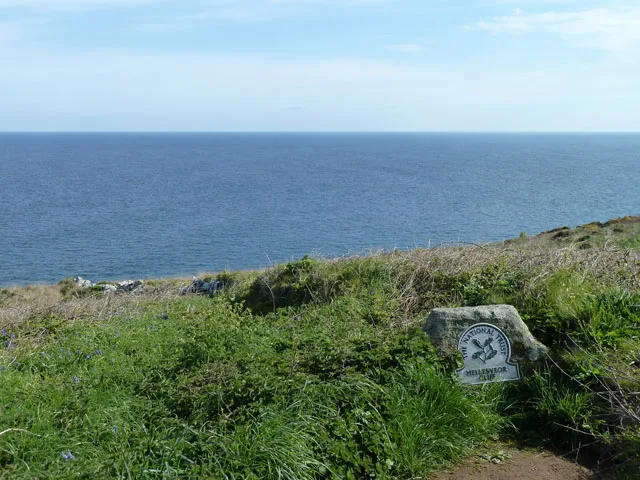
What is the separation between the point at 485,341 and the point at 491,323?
25cm

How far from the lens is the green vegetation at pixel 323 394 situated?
4391 millimetres

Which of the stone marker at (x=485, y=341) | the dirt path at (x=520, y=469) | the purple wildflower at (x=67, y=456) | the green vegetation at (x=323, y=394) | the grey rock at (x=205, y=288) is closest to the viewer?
the purple wildflower at (x=67, y=456)

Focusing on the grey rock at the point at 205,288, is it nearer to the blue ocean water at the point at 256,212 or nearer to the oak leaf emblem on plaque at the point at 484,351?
the blue ocean water at the point at 256,212

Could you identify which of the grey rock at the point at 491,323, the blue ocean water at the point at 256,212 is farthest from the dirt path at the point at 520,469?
the blue ocean water at the point at 256,212

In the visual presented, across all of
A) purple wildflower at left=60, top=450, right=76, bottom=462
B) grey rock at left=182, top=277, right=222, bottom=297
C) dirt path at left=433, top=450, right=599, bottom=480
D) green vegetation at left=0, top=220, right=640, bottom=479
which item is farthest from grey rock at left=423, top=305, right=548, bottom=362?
→ grey rock at left=182, top=277, right=222, bottom=297

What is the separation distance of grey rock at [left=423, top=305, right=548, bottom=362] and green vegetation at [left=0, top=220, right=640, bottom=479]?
176 millimetres

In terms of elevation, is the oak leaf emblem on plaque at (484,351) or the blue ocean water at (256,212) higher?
the oak leaf emblem on plaque at (484,351)

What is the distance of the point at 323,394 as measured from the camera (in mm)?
4949

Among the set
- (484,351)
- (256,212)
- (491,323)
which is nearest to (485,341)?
(484,351)

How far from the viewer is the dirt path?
15.6 ft

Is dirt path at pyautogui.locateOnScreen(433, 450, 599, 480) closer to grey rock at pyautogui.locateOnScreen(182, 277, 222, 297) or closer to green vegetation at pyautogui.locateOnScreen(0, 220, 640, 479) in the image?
green vegetation at pyautogui.locateOnScreen(0, 220, 640, 479)

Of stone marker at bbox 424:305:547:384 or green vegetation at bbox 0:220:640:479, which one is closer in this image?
green vegetation at bbox 0:220:640:479

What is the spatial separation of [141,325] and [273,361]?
12.5 ft

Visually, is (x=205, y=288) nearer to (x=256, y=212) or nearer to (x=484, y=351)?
(x=484, y=351)
